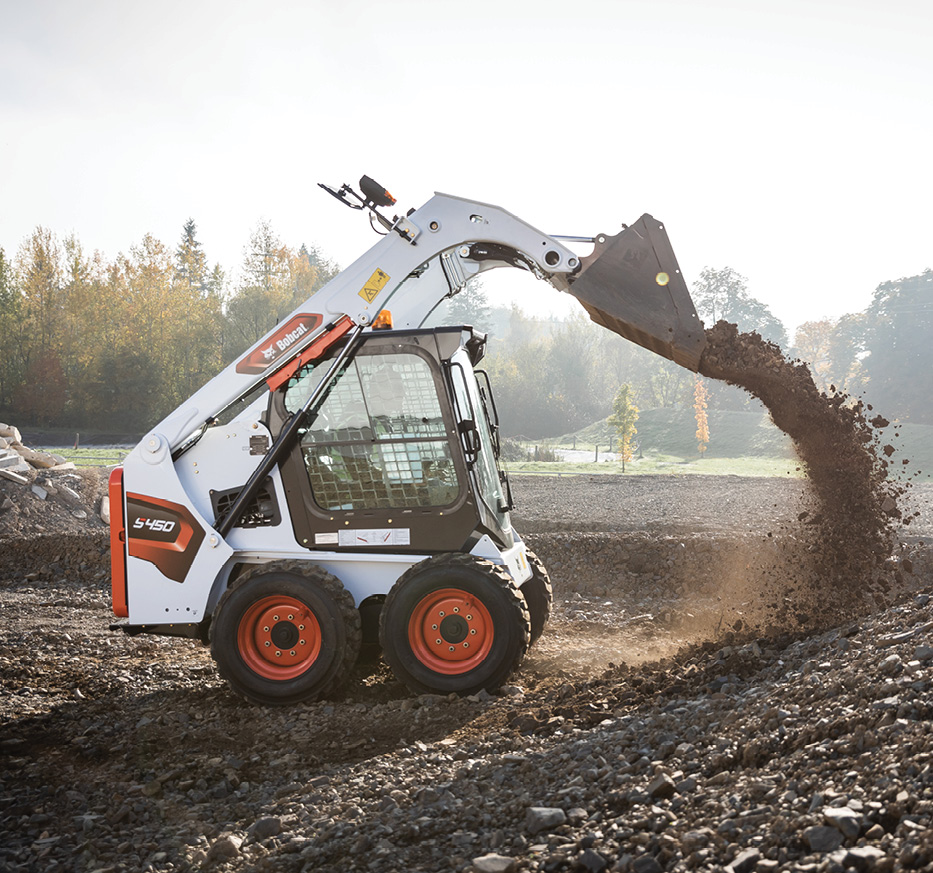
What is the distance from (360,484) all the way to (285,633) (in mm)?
1100

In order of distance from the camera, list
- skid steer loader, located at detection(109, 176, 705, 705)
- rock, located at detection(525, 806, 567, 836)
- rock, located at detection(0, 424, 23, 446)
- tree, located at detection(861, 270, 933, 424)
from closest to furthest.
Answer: rock, located at detection(525, 806, 567, 836)
skid steer loader, located at detection(109, 176, 705, 705)
rock, located at detection(0, 424, 23, 446)
tree, located at detection(861, 270, 933, 424)

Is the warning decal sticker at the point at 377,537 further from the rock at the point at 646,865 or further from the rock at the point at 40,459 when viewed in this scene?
the rock at the point at 40,459

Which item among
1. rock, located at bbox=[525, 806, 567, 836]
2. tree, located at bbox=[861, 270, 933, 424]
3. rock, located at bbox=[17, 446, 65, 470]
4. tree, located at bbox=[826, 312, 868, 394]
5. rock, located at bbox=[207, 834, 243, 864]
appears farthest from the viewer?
tree, located at bbox=[826, 312, 868, 394]

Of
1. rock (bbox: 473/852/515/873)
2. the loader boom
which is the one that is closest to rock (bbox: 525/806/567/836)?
rock (bbox: 473/852/515/873)

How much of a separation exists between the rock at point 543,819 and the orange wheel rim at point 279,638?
2452 millimetres

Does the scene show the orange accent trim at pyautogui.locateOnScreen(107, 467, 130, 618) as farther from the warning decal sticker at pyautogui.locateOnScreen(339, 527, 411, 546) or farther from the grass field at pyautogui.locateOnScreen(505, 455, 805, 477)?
the grass field at pyautogui.locateOnScreen(505, 455, 805, 477)

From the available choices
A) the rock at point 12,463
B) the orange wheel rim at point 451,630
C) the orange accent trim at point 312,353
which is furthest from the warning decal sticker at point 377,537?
the rock at point 12,463

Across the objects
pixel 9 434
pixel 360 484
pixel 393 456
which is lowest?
pixel 360 484

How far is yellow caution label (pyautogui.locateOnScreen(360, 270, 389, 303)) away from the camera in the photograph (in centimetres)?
600

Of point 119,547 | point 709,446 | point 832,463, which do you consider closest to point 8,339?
point 709,446

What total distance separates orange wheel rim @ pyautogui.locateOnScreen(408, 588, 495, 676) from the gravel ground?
26 centimetres

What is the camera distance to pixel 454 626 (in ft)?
18.2

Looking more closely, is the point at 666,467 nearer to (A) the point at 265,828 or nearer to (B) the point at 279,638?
(B) the point at 279,638

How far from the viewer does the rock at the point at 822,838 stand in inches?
110
